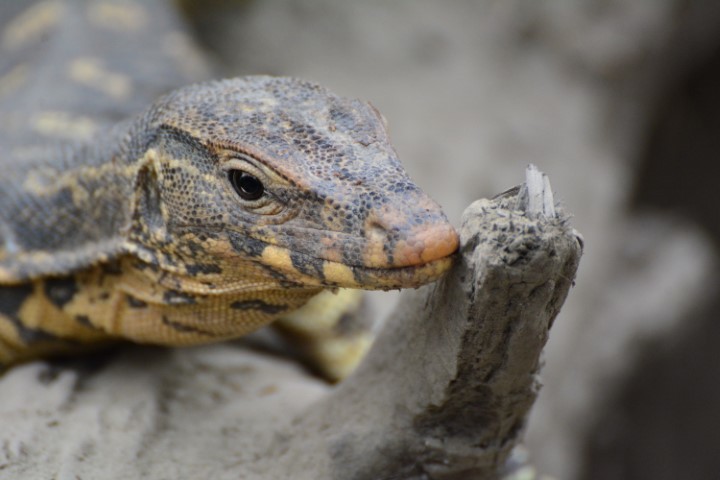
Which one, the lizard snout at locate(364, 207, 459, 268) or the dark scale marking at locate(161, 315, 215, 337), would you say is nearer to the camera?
the lizard snout at locate(364, 207, 459, 268)

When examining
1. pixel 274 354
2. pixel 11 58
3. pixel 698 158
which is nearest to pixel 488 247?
pixel 274 354

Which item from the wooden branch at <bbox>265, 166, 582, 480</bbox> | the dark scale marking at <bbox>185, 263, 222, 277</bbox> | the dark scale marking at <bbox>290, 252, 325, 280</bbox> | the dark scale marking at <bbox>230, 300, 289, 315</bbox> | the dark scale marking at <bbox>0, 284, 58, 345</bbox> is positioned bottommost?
the wooden branch at <bbox>265, 166, 582, 480</bbox>

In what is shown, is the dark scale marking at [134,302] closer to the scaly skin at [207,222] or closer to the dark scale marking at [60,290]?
the scaly skin at [207,222]

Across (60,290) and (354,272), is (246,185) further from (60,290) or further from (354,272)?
(60,290)

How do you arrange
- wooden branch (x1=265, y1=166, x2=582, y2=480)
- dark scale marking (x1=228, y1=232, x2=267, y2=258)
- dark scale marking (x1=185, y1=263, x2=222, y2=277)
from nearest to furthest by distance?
wooden branch (x1=265, y1=166, x2=582, y2=480) → dark scale marking (x1=228, y1=232, x2=267, y2=258) → dark scale marking (x1=185, y1=263, x2=222, y2=277)

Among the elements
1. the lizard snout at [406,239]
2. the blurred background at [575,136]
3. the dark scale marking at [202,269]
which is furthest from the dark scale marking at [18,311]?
the blurred background at [575,136]

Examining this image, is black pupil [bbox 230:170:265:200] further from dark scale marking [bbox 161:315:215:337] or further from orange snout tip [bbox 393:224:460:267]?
dark scale marking [bbox 161:315:215:337]

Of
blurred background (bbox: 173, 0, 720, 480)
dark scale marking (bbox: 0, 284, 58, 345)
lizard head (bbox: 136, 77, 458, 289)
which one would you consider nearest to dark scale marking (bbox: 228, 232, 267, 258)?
lizard head (bbox: 136, 77, 458, 289)
